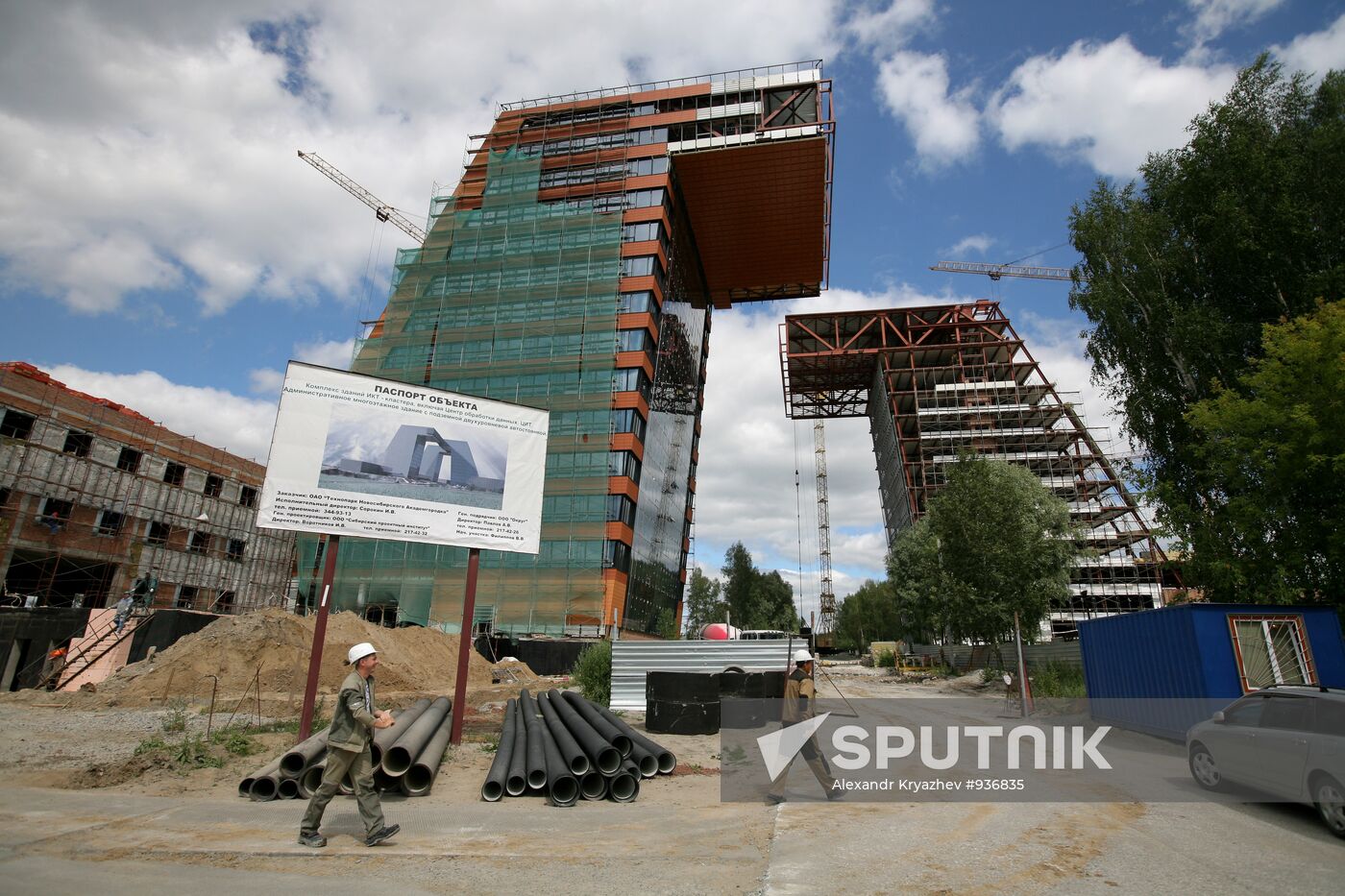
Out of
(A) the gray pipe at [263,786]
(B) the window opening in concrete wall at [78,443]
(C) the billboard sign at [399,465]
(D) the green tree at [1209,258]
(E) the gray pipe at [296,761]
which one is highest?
(D) the green tree at [1209,258]

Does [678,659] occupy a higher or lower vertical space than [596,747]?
higher

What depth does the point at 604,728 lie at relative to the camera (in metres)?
9.62

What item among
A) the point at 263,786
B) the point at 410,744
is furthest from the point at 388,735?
the point at 263,786

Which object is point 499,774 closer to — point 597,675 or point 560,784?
point 560,784

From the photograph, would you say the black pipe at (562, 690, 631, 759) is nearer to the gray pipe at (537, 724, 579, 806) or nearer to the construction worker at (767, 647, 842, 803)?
the gray pipe at (537, 724, 579, 806)

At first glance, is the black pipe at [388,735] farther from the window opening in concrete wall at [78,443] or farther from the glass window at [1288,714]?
the window opening in concrete wall at [78,443]

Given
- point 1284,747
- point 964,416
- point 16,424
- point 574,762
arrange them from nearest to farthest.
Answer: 1. point 1284,747
2. point 574,762
3. point 16,424
4. point 964,416

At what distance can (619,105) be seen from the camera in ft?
171

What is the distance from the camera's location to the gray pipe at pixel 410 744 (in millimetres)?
7746

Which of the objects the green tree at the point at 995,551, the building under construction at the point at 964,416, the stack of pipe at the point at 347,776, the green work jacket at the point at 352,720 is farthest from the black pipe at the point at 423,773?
the building under construction at the point at 964,416

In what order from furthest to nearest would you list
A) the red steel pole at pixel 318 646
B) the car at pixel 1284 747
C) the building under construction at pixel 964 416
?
the building under construction at pixel 964 416 → the red steel pole at pixel 318 646 → the car at pixel 1284 747

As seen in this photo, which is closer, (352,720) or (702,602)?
(352,720)

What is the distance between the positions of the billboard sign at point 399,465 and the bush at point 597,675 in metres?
5.55

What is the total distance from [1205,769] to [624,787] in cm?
716
